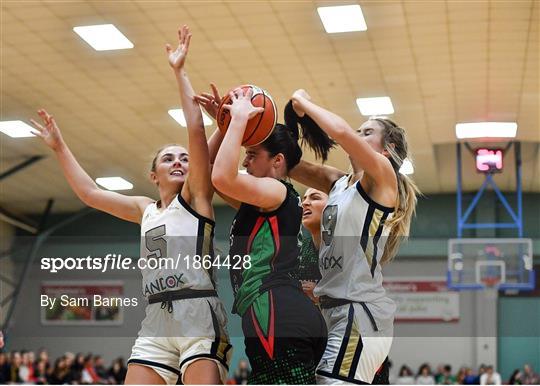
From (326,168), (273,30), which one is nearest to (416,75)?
(273,30)

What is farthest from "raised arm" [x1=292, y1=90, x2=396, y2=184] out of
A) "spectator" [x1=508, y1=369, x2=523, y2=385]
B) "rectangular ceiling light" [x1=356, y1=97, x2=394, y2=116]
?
"spectator" [x1=508, y1=369, x2=523, y2=385]

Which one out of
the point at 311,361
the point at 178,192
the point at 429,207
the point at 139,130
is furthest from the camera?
the point at 429,207

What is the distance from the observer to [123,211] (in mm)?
5531

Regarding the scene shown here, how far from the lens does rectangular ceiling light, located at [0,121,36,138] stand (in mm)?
18250

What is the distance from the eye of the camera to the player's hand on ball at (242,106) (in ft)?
15.1

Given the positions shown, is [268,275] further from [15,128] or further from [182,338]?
[15,128]

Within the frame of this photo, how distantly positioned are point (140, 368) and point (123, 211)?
104cm

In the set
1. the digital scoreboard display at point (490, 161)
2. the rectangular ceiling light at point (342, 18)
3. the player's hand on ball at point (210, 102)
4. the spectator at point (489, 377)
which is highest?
the rectangular ceiling light at point (342, 18)

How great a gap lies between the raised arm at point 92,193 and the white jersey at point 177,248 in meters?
0.42

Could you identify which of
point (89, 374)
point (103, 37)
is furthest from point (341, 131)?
point (89, 374)

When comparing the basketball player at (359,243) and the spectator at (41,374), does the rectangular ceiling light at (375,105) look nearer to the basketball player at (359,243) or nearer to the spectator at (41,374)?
the spectator at (41,374)

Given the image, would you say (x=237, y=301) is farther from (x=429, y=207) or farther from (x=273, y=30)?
(x=429, y=207)

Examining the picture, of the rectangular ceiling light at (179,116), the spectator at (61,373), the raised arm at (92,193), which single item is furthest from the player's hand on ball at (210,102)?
the spectator at (61,373)

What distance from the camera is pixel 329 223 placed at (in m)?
4.85
